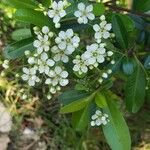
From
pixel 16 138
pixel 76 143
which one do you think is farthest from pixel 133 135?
pixel 16 138

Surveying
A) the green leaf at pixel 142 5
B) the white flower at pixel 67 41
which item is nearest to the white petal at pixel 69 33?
the white flower at pixel 67 41

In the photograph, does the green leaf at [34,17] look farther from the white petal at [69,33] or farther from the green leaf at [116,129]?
the green leaf at [116,129]

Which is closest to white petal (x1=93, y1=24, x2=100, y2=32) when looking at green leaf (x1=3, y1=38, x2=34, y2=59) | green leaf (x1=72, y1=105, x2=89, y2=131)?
green leaf (x1=3, y1=38, x2=34, y2=59)

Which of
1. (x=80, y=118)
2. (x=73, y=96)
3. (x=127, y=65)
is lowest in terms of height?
(x=80, y=118)

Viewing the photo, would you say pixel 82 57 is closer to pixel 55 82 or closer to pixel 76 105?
pixel 55 82

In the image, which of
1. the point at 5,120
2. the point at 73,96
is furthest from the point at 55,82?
the point at 5,120

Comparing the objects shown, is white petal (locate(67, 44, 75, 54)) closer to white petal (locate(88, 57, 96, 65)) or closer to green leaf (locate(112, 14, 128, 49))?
white petal (locate(88, 57, 96, 65))

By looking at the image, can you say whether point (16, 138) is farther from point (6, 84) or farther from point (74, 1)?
point (74, 1)
